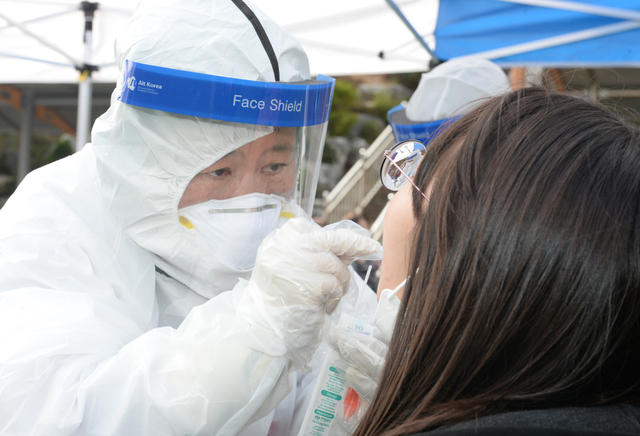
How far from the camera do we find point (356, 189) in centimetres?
833

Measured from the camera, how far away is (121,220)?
4.71ft

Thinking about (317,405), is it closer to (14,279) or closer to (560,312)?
(560,312)

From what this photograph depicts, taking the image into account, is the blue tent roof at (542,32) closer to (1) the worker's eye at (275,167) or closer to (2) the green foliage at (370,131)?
(1) the worker's eye at (275,167)

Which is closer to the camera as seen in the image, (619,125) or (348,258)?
(619,125)

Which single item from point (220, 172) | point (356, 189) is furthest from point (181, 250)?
point (356, 189)

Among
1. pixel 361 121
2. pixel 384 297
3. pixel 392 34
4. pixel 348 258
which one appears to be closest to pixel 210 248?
pixel 348 258

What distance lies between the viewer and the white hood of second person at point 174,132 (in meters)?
1.34

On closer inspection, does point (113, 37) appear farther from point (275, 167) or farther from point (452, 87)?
point (275, 167)

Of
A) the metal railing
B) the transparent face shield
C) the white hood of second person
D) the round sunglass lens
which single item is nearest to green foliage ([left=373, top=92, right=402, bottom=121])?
the metal railing

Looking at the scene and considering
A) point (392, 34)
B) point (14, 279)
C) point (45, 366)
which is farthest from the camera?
point (392, 34)

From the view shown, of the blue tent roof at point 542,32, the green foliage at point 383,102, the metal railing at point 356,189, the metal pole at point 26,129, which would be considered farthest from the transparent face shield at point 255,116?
the green foliage at point 383,102

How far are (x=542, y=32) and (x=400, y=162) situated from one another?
309 cm

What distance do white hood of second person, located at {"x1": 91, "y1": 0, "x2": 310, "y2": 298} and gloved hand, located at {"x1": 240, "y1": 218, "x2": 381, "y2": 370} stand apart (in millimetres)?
305

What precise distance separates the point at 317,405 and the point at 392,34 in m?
3.78
